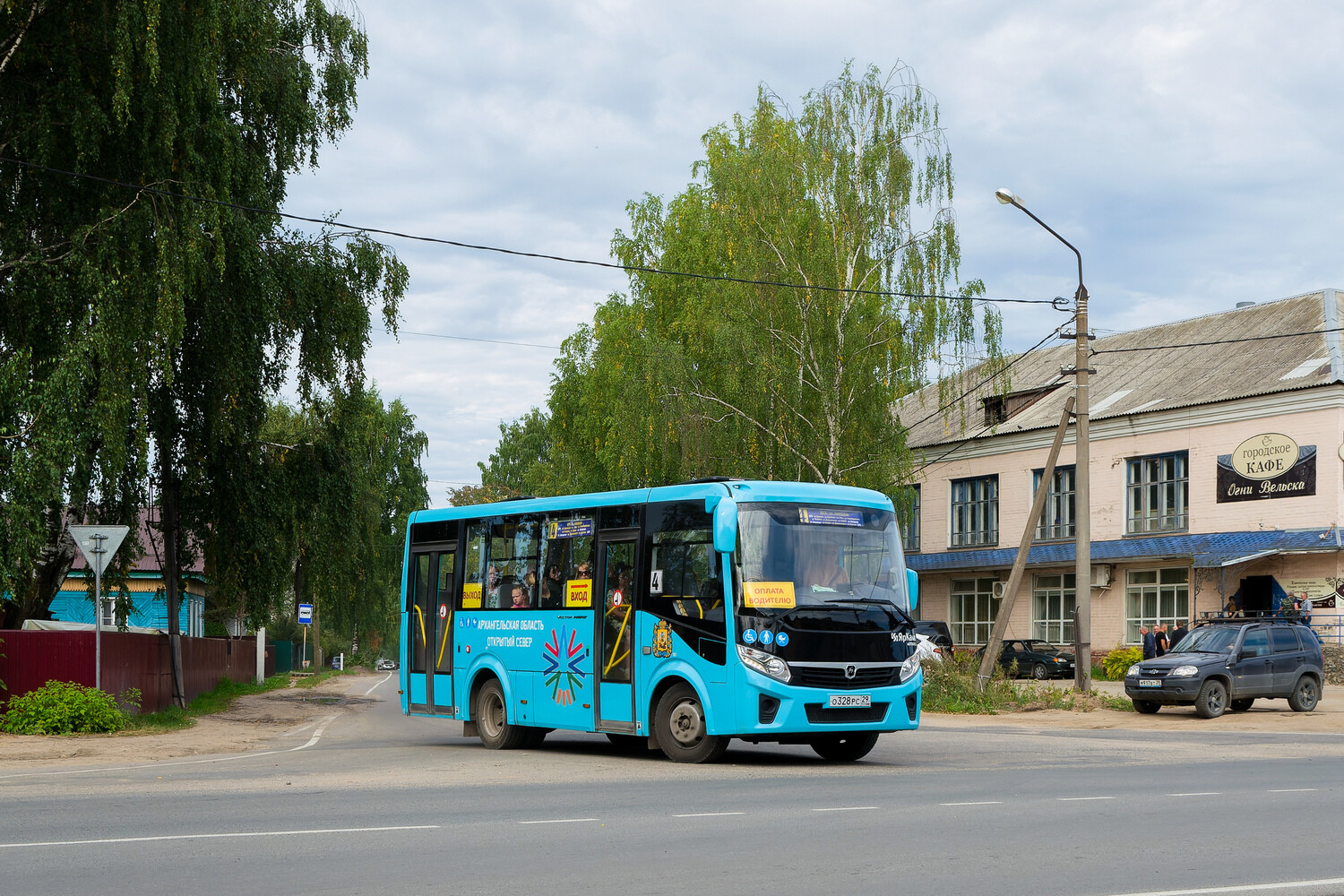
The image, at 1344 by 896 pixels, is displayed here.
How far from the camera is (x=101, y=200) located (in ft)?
66.7

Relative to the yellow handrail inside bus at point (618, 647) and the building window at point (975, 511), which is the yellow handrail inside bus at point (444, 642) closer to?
the yellow handrail inside bus at point (618, 647)

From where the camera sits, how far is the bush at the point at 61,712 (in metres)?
20.0

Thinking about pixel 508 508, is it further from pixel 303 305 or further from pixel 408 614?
pixel 303 305

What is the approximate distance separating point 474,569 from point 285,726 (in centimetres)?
842

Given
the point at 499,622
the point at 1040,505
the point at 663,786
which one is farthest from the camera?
the point at 1040,505

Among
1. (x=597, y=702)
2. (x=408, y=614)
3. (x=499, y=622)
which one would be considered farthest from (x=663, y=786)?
(x=408, y=614)

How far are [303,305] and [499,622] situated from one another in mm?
8725

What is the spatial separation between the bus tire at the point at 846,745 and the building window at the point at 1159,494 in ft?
90.7

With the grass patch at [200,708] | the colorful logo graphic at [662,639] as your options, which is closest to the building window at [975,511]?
the grass patch at [200,708]

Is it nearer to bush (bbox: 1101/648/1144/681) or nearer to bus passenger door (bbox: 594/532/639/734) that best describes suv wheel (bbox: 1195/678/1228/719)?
bush (bbox: 1101/648/1144/681)

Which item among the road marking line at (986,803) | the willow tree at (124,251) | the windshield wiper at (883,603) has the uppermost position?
the willow tree at (124,251)

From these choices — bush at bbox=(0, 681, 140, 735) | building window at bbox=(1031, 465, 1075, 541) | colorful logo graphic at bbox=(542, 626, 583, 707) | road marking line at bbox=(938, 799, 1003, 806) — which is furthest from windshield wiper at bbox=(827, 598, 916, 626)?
building window at bbox=(1031, 465, 1075, 541)

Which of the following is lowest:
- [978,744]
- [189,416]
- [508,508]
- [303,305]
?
[978,744]

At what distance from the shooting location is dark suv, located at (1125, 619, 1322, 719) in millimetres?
25234
